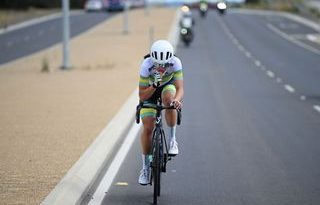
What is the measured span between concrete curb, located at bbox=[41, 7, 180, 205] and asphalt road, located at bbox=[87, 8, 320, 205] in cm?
32

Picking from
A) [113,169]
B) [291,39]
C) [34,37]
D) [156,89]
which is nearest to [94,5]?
[291,39]

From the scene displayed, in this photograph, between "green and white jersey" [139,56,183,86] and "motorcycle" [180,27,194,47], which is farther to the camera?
"motorcycle" [180,27,194,47]

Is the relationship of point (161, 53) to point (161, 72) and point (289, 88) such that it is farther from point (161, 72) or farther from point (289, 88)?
point (289, 88)

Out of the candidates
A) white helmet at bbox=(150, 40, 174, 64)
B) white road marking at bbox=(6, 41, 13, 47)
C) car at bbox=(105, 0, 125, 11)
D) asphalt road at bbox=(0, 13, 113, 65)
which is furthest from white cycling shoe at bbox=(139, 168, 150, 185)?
car at bbox=(105, 0, 125, 11)

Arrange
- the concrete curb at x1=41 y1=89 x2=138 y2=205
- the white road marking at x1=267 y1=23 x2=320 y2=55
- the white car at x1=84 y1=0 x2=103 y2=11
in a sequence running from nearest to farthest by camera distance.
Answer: the concrete curb at x1=41 y1=89 x2=138 y2=205 < the white road marking at x1=267 y1=23 x2=320 y2=55 < the white car at x1=84 y1=0 x2=103 y2=11

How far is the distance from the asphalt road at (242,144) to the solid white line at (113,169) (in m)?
0.10

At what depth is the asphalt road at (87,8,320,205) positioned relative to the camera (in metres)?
9.42

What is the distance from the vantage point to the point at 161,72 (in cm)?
883

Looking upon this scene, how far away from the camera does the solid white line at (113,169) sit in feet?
29.9

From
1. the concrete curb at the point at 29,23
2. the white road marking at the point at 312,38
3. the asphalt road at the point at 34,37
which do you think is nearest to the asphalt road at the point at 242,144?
the asphalt road at the point at 34,37

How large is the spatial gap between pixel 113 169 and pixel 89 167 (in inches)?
25.3

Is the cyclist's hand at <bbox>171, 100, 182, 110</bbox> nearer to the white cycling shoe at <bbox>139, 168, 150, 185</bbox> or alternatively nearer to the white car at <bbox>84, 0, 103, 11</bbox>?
the white cycling shoe at <bbox>139, 168, 150, 185</bbox>

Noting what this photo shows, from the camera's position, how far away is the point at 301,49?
49.3m

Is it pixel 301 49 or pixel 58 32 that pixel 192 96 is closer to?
pixel 301 49
